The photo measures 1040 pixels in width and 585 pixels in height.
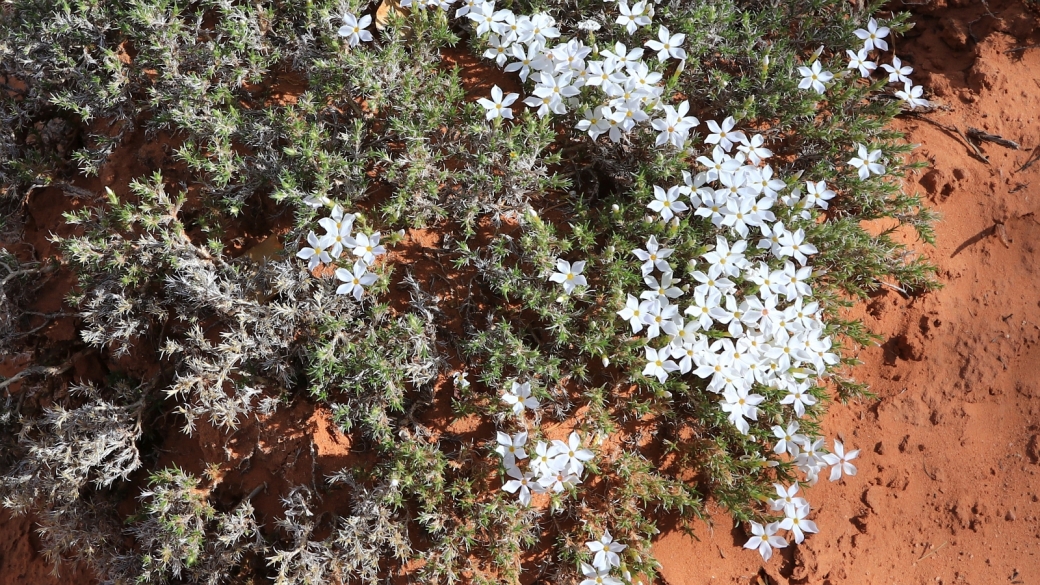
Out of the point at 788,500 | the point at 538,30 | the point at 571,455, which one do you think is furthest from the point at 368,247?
the point at 788,500

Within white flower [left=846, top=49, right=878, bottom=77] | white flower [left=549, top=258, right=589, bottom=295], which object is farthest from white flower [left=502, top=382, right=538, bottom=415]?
white flower [left=846, top=49, right=878, bottom=77]

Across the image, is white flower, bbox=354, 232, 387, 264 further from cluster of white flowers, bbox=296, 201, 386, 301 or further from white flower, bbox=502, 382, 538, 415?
white flower, bbox=502, 382, 538, 415

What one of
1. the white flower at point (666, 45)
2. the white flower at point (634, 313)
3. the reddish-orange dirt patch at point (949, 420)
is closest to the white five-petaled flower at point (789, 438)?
the reddish-orange dirt patch at point (949, 420)

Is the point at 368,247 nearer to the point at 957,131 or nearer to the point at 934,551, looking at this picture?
the point at 934,551

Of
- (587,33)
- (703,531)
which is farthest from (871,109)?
(703,531)

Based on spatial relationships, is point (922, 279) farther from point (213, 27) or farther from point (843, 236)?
point (213, 27)

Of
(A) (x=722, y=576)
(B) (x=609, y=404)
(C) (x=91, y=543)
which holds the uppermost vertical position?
(B) (x=609, y=404)

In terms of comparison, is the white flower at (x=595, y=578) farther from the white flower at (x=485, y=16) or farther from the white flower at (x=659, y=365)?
the white flower at (x=485, y=16)
